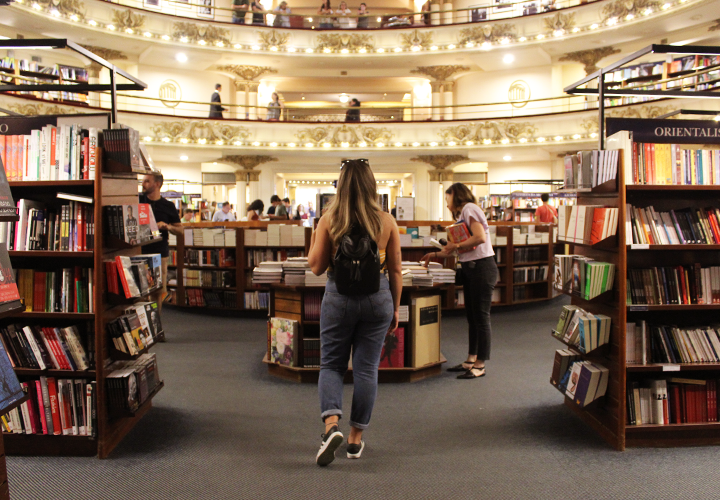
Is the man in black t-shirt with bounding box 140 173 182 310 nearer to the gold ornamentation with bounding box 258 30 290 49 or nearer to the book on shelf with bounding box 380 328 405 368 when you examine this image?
the book on shelf with bounding box 380 328 405 368

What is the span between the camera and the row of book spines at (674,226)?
9.89ft

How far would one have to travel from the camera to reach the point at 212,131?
50.7ft

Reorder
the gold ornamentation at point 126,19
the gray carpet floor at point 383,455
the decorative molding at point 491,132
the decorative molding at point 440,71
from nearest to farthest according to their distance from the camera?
the gray carpet floor at point 383,455 < the gold ornamentation at point 126,19 < the decorative molding at point 491,132 < the decorative molding at point 440,71

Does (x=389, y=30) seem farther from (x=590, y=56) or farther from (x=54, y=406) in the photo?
(x=54, y=406)

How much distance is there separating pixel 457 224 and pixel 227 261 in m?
3.92

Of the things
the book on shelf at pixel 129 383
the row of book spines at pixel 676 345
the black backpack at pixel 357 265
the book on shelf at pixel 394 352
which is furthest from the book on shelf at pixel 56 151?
the row of book spines at pixel 676 345

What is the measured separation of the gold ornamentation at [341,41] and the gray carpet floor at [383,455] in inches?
563

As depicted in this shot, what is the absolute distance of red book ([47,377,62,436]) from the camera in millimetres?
2893

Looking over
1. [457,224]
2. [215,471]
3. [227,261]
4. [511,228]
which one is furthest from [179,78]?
[215,471]

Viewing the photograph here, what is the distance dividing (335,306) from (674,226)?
1960 millimetres

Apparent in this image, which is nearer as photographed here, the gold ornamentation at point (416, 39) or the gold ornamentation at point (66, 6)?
the gold ornamentation at point (66, 6)

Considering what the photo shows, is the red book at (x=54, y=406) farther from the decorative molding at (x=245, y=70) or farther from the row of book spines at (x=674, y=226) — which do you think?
the decorative molding at (x=245, y=70)

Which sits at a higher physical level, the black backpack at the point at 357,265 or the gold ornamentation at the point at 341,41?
the gold ornamentation at the point at 341,41

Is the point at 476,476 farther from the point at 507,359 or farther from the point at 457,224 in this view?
the point at 507,359
